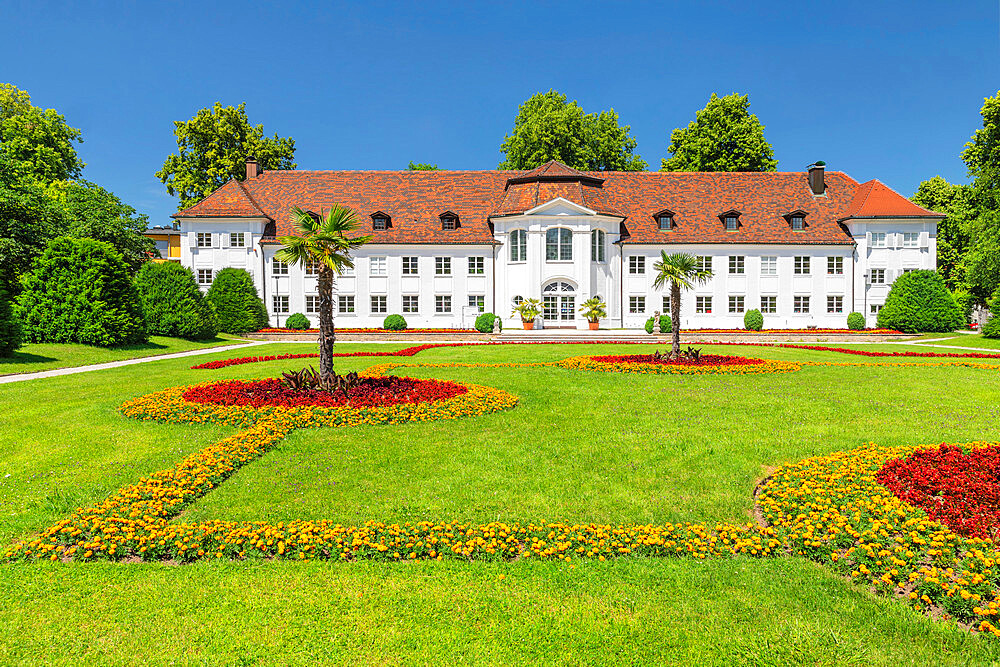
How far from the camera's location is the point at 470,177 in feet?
162

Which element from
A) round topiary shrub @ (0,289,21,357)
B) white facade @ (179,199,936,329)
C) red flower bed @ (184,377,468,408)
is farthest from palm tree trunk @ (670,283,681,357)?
white facade @ (179,199,936,329)

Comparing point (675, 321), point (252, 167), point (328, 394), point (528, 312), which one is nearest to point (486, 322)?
point (528, 312)

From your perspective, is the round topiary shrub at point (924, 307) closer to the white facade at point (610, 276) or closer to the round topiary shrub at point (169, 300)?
the white facade at point (610, 276)

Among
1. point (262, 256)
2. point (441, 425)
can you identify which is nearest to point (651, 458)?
point (441, 425)

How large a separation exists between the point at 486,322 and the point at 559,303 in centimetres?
605

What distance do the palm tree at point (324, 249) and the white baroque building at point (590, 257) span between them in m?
30.3

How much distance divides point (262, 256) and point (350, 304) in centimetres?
734

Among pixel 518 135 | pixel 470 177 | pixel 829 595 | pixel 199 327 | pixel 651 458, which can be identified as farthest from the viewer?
pixel 518 135

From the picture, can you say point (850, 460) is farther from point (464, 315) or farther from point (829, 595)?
point (464, 315)

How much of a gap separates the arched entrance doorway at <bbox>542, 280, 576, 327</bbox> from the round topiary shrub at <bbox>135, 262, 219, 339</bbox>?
22667 millimetres

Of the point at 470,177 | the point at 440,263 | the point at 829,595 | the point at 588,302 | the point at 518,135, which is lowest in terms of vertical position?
the point at 829,595

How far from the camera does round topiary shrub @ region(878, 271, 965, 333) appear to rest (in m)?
40.1

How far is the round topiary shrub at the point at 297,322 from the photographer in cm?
4309

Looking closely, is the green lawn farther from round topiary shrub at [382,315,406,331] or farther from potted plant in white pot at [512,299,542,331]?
round topiary shrub at [382,315,406,331]
